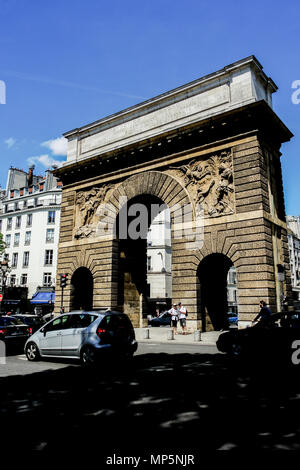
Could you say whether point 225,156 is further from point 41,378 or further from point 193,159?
point 41,378

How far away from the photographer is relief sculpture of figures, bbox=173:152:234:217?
1989 cm

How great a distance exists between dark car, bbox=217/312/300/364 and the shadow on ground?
36.8 inches

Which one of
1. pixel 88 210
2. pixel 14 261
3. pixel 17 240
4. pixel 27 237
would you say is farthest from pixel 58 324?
pixel 17 240

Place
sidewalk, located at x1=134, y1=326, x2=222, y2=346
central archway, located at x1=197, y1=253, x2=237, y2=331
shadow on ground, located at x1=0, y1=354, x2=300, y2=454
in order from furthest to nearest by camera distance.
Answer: central archway, located at x1=197, y1=253, x2=237, y2=331 < sidewalk, located at x1=134, y1=326, x2=222, y2=346 < shadow on ground, located at x1=0, y1=354, x2=300, y2=454

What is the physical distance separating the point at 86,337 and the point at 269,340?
17.3ft

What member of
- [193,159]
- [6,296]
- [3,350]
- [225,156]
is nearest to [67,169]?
[193,159]

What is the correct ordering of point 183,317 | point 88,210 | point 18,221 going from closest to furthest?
point 183,317 < point 88,210 < point 18,221

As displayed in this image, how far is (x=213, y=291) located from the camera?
72.8ft

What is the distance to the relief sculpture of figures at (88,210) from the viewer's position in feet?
84.2

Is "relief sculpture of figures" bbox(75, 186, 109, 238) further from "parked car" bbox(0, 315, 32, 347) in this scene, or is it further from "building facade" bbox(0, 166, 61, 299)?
"building facade" bbox(0, 166, 61, 299)

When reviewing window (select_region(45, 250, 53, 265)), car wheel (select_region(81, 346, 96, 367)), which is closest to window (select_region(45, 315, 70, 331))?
car wheel (select_region(81, 346, 96, 367))

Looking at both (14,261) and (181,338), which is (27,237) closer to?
(14,261)

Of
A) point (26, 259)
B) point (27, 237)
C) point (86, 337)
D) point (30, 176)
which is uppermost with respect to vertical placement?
point (30, 176)

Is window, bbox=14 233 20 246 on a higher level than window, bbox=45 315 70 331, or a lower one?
higher
